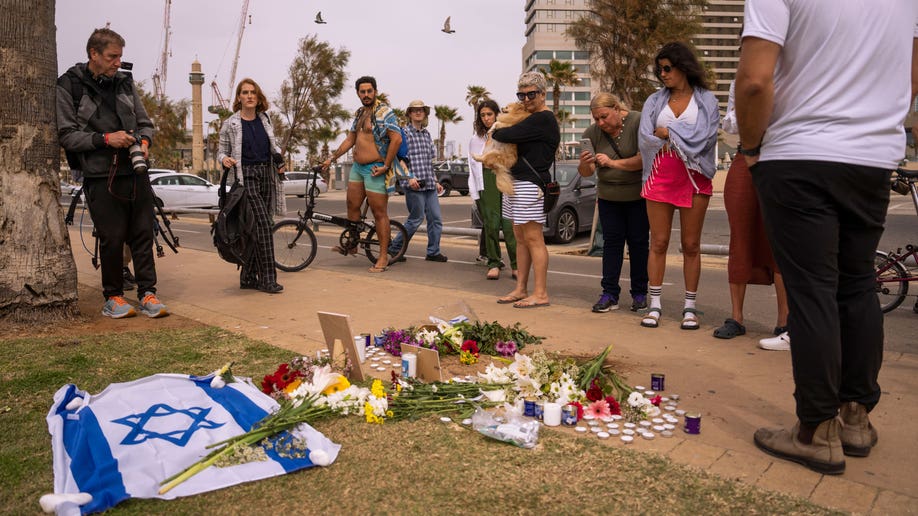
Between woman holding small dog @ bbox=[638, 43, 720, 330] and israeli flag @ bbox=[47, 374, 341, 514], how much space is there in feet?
10.8

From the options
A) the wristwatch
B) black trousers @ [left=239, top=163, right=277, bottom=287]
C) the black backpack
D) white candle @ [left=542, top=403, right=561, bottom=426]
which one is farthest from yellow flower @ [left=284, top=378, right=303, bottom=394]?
the black backpack

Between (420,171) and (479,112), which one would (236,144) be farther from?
(420,171)

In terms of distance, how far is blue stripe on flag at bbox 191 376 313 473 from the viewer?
3.09 meters

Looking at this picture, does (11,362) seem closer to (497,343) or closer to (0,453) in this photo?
(0,453)

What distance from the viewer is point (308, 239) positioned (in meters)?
9.54

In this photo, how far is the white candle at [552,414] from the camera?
11.8 ft

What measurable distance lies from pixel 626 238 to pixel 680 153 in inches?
43.6

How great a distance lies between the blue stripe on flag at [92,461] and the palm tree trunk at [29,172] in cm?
262

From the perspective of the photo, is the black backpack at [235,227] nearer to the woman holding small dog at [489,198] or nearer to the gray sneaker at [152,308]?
the gray sneaker at [152,308]

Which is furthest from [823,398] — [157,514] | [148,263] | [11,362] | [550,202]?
[148,263]

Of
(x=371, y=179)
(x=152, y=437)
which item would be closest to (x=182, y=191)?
(x=371, y=179)

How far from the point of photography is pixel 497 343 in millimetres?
4922

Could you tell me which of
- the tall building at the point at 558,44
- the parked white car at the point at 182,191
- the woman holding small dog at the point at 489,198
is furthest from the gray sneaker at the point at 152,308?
the tall building at the point at 558,44

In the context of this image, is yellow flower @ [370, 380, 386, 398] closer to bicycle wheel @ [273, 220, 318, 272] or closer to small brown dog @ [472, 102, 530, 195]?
small brown dog @ [472, 102, 530, 195]
